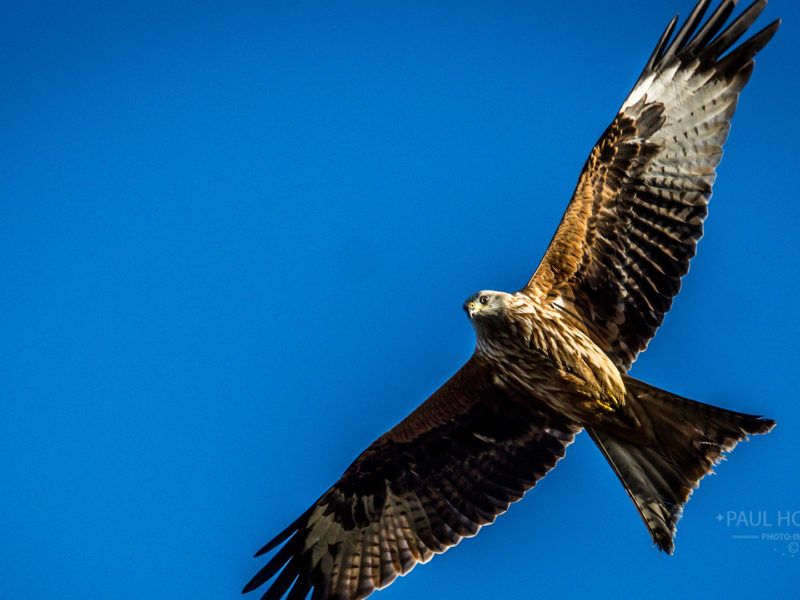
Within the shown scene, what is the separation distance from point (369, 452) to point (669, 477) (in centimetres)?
264

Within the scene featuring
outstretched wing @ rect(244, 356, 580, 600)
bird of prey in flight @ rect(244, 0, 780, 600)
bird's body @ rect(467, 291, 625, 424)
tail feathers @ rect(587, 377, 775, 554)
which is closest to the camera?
tail feathers @ rect(587, 377, 775, 554)

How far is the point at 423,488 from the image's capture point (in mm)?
7473

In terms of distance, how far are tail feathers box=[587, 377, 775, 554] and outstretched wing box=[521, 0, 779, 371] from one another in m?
0.52

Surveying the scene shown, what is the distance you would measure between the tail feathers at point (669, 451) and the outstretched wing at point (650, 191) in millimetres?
519

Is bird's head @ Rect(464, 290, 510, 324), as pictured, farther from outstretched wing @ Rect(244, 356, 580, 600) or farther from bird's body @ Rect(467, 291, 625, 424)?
outstretched wing @ Rect(244, 356, 580, 600)

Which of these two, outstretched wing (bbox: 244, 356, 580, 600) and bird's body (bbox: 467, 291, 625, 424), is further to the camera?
outstretched wing (bbox: 244, 356, 580, 600)

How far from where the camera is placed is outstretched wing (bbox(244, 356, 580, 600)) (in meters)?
7.18

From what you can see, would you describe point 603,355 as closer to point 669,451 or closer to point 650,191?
→ point 669,451

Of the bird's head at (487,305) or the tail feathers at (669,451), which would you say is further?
the bird's head at (487,305)

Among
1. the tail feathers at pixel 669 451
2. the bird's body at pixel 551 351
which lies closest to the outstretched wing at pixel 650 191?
the bird's body at pixel 551 351

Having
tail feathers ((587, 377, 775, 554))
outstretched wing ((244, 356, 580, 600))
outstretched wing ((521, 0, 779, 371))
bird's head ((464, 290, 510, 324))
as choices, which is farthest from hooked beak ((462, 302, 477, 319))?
tail feathers ((587, 377, 775, 554))

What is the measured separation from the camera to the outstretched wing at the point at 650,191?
6324 mm

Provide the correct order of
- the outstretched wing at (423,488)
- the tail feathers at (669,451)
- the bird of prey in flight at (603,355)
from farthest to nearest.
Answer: the outstretched wing at (423,488)
the bird of prey in flight at (603,355)
the tail feathers at (669,451)

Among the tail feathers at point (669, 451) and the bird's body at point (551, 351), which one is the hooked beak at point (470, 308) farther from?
the tail feathers at point (669, 451)
